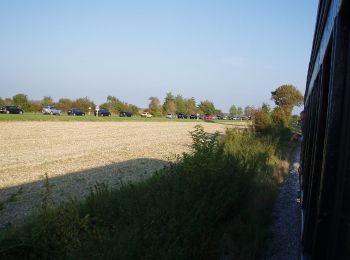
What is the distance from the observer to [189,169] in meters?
6.00

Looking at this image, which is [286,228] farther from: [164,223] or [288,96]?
[288,96]

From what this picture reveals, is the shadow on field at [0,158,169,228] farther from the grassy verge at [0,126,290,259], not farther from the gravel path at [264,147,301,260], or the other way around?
the gravel path at [264,147,301,260]

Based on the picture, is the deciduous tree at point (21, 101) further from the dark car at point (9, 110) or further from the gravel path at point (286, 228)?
the gravel path at point (286, 228)

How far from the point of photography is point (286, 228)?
683 centimetres

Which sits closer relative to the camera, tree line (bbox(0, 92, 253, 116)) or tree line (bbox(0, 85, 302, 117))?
tree line (bbox(0, 85, 302, 117))

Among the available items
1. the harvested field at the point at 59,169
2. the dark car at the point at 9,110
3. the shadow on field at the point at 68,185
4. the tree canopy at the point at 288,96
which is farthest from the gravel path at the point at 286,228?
the dark car at the point at 9,110

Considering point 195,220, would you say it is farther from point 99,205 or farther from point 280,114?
point 280,114

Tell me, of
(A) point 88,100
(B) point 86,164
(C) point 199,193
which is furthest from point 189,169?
(A) point 88,100

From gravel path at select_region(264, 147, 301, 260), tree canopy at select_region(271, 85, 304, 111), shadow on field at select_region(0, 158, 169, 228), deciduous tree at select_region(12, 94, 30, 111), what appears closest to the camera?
gravel path at select_region(264, 147, 301, 260)

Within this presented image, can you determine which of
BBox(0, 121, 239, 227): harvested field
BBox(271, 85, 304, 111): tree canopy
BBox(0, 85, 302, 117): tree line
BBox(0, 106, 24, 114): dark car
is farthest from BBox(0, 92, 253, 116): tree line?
BBox(0, 121, 239, 227): harvested field

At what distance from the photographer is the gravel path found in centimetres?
571

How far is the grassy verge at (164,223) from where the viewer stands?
4.26 m

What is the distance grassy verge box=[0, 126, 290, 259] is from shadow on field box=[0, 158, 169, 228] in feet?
2.86

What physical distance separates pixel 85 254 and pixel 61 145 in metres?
18.5
